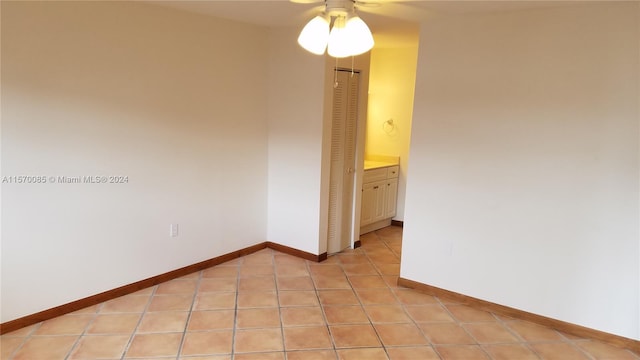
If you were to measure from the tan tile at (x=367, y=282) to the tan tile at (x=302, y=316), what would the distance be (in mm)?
569

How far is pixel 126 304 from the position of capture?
303 cm

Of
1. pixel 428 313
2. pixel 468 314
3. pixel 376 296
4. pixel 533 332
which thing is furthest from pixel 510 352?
pixel 376 296

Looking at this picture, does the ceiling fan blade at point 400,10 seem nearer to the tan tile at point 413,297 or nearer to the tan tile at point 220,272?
the tan tile at point 413,297

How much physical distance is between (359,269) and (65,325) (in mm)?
2428

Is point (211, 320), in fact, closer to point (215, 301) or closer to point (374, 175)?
point (215, 301)

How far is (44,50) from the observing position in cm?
253

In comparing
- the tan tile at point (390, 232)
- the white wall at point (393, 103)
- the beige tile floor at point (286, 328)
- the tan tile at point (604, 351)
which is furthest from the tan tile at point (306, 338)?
the white wall at point (393, 103)

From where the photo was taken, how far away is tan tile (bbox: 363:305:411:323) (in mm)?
2945

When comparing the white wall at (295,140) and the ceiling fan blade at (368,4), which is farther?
the white wall at (295,140)

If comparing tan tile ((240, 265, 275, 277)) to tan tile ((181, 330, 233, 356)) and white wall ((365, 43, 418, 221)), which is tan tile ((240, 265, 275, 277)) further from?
white wall ((365, 43, 418, 221))

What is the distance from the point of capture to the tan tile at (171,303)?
3.01 m

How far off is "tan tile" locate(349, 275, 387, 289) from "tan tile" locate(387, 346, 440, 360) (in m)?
0.93

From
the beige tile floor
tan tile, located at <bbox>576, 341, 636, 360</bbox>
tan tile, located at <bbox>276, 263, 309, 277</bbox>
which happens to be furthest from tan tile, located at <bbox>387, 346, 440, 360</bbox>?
tan tile, located at <bbox>276, 263, 309, 277</bbox>

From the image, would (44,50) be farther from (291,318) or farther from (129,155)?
(291,318)
